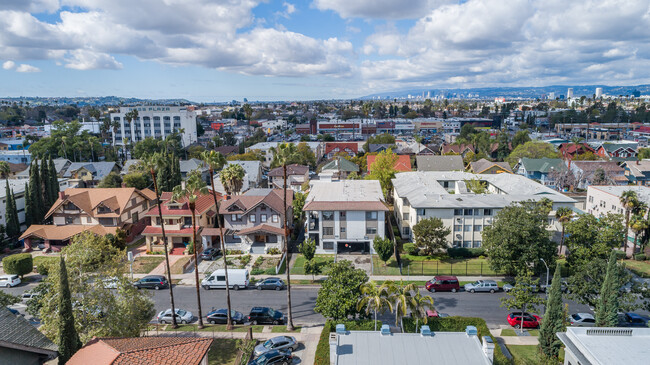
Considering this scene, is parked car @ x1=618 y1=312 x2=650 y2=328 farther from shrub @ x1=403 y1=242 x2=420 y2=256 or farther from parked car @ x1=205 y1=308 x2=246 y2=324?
parked car @ x1=205 y1=308 x2=246 y2=324

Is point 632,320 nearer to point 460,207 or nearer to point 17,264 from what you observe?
point 460,207

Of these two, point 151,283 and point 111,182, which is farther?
point 111,182

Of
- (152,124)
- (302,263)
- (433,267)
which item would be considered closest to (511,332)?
(433,267)

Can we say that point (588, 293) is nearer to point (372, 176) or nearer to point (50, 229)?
point (372, 176)

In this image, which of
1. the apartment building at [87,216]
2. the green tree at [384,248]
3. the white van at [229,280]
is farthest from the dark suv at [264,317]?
the apartment building at [87,216]

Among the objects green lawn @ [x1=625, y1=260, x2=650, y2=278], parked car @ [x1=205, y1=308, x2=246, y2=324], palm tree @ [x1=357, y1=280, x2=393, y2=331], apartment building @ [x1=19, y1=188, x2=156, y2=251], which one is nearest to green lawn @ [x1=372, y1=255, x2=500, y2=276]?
palm tree @ [x1=357, y1=280, x2=393, y2=331]

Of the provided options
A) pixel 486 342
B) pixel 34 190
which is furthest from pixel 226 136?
pixel 486 342
